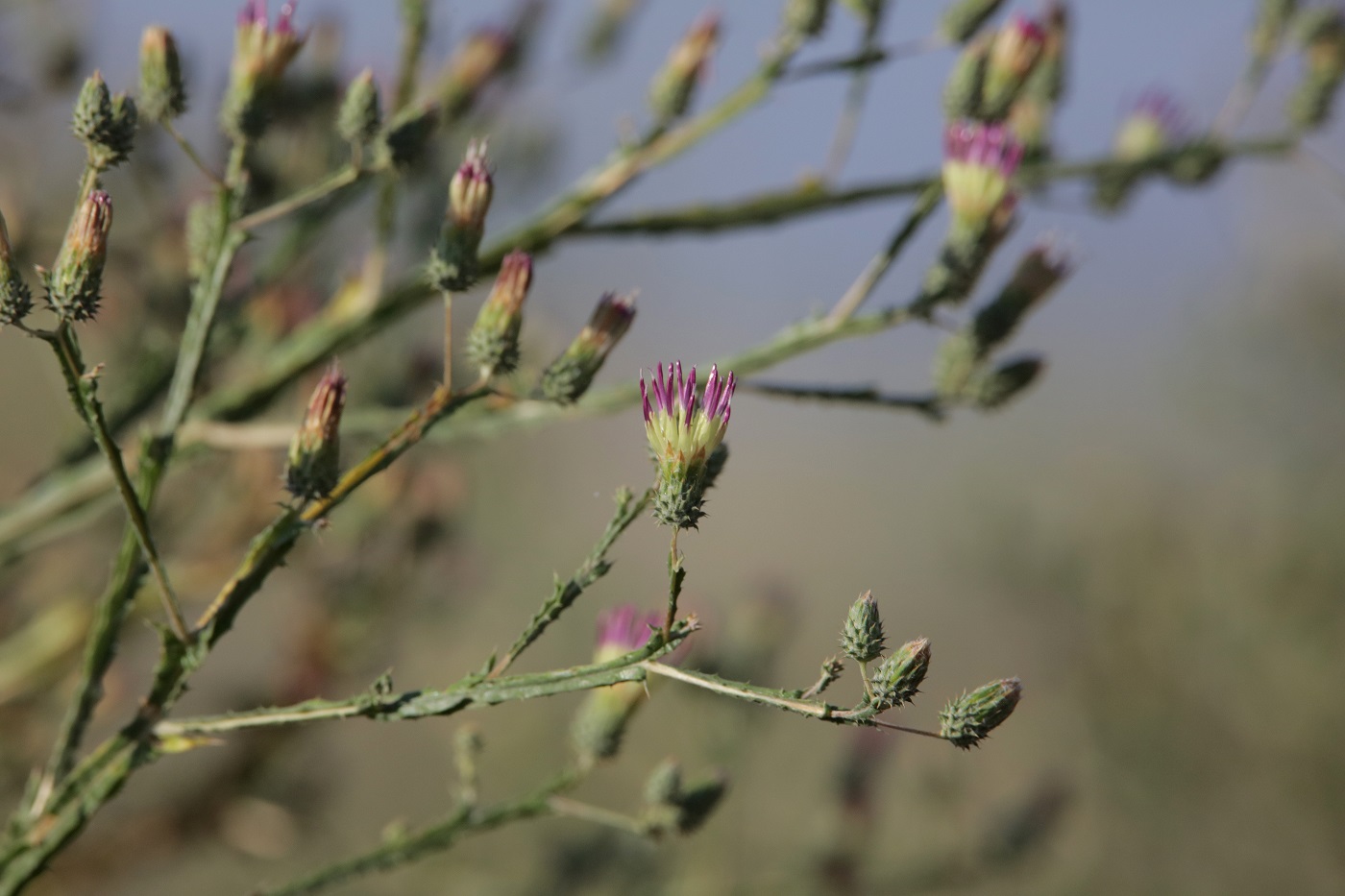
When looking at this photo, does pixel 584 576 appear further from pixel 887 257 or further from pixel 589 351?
pixel 887 257

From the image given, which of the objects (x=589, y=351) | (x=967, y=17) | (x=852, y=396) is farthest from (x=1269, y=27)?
(x=589, y=351)

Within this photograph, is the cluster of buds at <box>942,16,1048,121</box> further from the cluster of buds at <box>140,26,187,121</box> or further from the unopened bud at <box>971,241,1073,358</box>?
the cluster of buds at <box>140,26,187,121</box>

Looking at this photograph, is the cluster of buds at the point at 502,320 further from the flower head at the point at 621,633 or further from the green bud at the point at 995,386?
the green bud at the point at 995,386

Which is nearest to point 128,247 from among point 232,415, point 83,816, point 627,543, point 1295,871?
point 232,415

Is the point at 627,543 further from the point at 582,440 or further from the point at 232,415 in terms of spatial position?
the point at 232,415

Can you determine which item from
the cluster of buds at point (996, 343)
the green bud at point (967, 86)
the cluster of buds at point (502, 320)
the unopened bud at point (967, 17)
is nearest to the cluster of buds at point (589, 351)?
the cluster of buds at point (502, 320)
